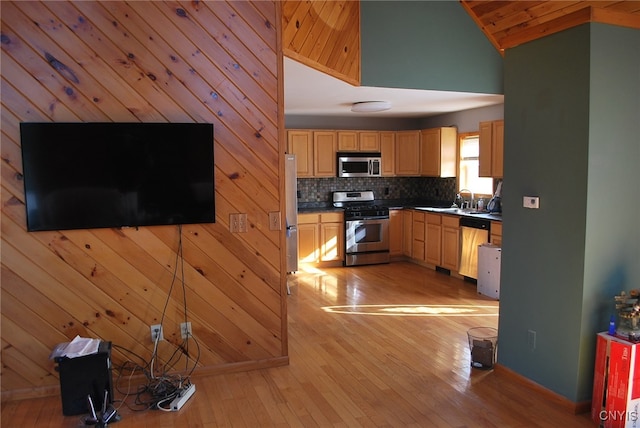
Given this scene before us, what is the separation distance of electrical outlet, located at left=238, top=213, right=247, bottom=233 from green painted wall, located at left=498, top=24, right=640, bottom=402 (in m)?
2.02

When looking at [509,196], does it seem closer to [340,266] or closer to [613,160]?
[613,160]

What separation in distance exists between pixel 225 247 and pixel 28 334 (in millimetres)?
1431

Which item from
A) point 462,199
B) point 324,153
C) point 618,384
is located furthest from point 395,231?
point 618,384

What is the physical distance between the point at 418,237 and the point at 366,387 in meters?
Result: 4.25

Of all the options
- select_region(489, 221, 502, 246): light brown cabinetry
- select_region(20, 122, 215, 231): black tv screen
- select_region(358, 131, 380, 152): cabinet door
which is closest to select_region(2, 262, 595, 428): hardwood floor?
select_region(489, 221, 502, 246): light brown cabinetry

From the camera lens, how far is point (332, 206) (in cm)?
793

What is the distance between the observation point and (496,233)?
5.81 metres

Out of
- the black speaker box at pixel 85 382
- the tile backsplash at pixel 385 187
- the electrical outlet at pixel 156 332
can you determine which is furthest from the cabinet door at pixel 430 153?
the black speaker box at pixel 85 382

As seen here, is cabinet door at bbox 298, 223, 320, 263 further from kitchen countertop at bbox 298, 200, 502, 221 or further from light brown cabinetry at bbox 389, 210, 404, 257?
light brown cabinetry at bbox 389, 210, 404, 257

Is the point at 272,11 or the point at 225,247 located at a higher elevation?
the point at 272,11

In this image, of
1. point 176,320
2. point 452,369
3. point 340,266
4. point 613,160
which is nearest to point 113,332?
point 176,320

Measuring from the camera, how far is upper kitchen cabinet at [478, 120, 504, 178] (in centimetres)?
612

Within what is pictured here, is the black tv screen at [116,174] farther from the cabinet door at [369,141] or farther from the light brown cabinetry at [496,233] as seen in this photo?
the cabinet door at [369,141]

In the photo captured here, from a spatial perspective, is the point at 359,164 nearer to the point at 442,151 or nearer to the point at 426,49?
the point at 442,151
